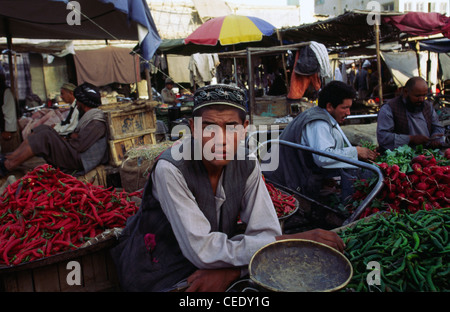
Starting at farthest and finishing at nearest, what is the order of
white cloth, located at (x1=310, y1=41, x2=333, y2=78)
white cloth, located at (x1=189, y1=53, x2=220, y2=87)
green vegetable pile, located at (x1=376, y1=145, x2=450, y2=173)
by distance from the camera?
white cloth, located at (x1=189, y1=53, x2=220, y2=87) < white cloth, located at (x1=310, y1=41, x2=333, y2=78) < green vegetable pile, located at (x1=376, y1=145, x2=450, y2=173)

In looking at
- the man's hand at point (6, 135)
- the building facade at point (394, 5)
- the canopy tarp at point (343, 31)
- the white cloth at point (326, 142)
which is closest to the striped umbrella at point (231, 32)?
the canopy tarp at point (343, 31)

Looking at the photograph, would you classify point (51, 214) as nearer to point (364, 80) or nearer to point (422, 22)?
point (422, 22)

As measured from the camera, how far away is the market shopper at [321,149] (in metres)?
3.61

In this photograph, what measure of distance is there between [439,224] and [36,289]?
8.74 feet

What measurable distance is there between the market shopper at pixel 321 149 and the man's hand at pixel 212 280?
2.15 meters

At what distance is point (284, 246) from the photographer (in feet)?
5.46

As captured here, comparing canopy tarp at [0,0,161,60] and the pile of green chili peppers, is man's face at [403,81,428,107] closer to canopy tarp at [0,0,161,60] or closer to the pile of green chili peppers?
the pile of green chili peppers

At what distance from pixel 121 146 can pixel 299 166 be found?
2988 millimetres

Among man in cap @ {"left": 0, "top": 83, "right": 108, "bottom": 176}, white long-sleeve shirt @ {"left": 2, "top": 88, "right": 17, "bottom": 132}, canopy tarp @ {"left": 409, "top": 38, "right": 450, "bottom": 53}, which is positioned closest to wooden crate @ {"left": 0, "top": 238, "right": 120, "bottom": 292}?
man in cap @ {"left": 0, "top": 83, "right": 108, "bottom": 176}

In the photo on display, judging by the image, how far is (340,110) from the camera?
3.91 meters

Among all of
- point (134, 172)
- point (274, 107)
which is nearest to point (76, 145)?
point (134, 172)

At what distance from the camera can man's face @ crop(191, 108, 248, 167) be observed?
1.82 m

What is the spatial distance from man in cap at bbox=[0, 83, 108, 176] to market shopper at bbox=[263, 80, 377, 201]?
286cm
